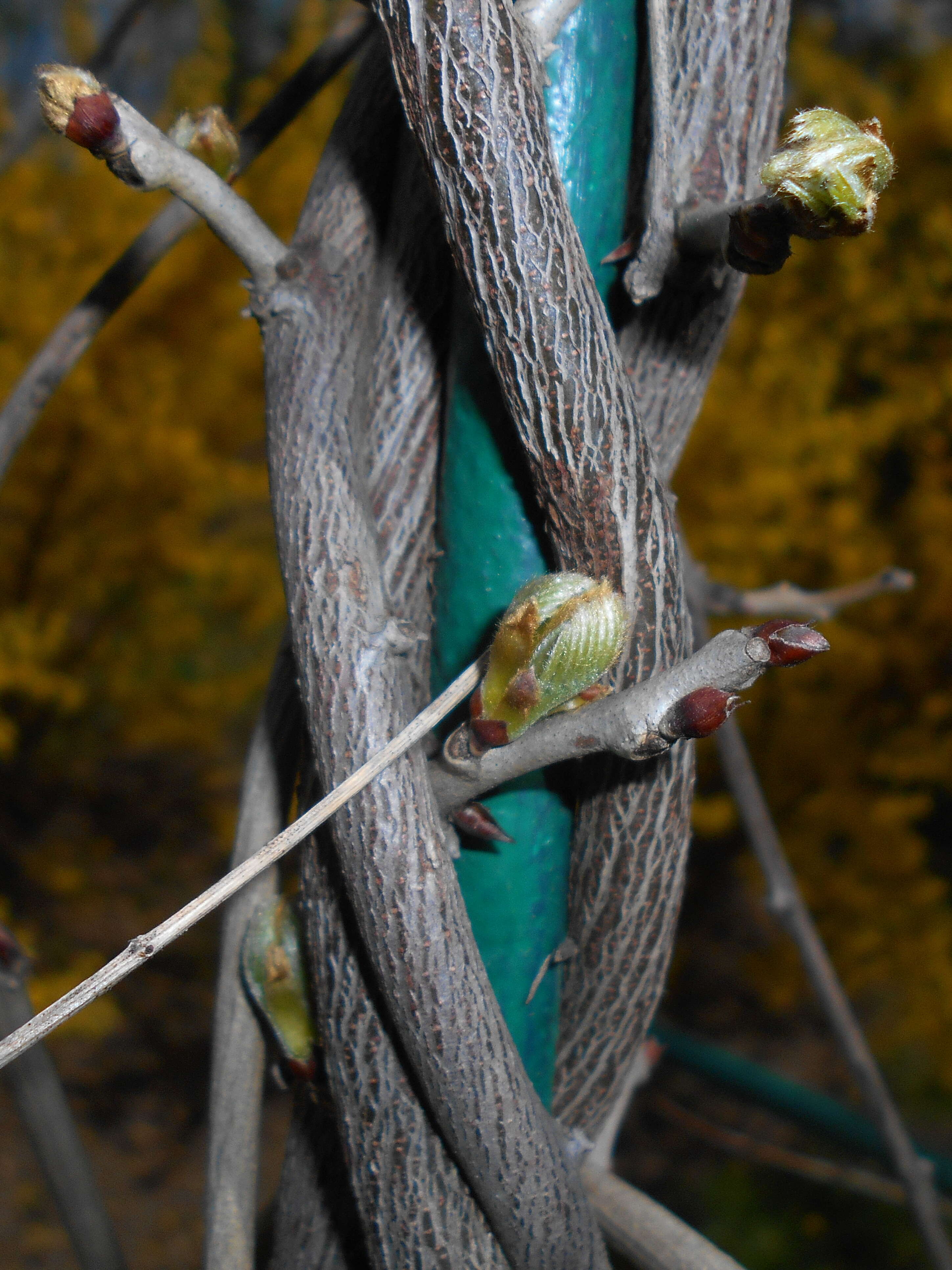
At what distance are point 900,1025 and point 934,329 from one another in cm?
80

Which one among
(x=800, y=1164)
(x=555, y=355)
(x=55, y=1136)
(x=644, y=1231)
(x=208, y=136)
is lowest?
(x=800, y=1164)

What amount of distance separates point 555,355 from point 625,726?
10 cm

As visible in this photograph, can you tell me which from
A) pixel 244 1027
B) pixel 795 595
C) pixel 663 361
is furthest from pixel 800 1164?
pixel 663 361

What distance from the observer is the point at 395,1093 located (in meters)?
0.28

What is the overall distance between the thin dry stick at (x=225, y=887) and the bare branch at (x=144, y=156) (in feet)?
0.49

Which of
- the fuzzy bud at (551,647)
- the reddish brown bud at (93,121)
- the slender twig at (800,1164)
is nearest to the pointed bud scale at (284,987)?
the fuzzy bud at (551,647)

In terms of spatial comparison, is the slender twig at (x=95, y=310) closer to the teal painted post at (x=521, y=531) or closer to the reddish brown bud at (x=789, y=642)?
the teal painted post at (x=521, y=531)

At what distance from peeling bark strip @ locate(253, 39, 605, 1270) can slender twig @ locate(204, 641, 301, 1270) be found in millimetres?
74

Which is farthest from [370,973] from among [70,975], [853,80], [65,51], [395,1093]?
[65,51]

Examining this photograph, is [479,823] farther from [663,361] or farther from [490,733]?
[663,361]

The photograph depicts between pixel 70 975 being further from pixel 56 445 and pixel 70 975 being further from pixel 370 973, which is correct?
pixel 370 973

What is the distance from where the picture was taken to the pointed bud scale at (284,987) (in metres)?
0.32

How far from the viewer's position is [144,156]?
260 mm

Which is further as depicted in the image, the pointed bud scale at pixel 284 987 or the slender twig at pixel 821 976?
the slender twig at pixel 821 976
